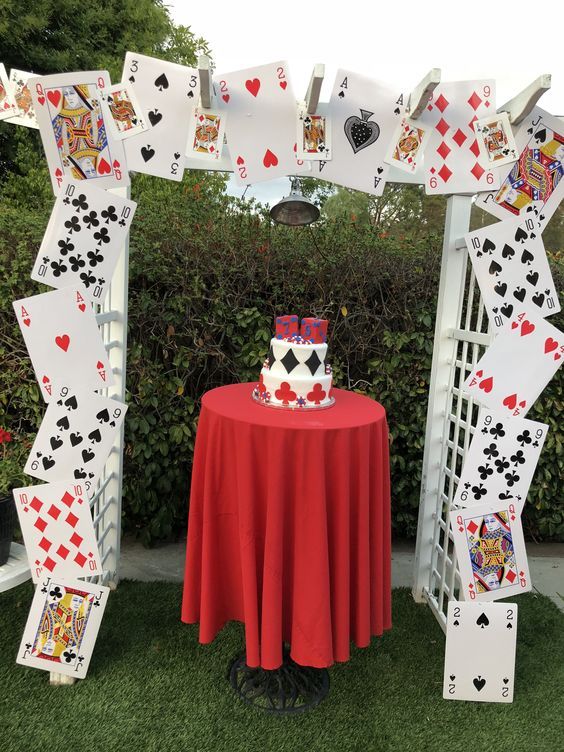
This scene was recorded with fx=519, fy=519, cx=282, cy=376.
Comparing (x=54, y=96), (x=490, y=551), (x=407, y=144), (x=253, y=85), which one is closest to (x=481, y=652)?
(x=490, y=551)

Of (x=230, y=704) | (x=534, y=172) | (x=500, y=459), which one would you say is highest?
(x=534, y=172)

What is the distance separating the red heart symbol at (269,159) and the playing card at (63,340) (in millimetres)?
835

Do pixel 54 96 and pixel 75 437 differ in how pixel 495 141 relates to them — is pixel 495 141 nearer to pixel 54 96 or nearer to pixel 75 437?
pixel 54 96

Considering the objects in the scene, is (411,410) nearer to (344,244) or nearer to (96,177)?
(344,244)

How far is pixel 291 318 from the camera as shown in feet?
6.98

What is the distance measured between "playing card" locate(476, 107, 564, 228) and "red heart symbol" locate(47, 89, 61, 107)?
63.2 inches

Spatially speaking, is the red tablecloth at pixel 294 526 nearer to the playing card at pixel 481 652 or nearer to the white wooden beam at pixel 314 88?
the playing card at pixel 481 652

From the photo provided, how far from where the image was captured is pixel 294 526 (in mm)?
1832

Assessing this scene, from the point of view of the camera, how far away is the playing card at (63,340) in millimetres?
Result: 1825

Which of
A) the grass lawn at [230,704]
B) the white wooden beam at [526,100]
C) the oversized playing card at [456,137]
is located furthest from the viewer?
the oversized playing card at [456,137]

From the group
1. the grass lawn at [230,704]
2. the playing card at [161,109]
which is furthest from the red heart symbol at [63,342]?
the grass lawn at [230,704]

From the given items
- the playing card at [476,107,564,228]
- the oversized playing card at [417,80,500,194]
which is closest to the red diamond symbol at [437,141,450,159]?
the oversized playing card at [417,80,500,194]

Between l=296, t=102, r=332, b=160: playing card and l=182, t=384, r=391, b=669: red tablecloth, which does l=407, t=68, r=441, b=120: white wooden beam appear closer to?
l=296, t=102, r=332, b=160: playing card

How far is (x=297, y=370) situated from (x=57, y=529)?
109 centimetres
